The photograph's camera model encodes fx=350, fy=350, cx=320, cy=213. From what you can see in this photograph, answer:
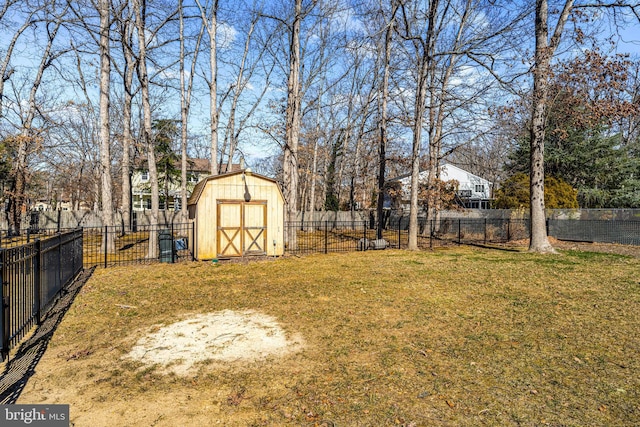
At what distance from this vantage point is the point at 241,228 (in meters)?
13.2

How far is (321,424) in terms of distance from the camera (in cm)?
304

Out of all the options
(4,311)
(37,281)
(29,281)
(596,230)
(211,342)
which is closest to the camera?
(4,311)

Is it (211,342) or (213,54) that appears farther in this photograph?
(213,54)

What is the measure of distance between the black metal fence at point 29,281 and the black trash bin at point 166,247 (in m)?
3.86

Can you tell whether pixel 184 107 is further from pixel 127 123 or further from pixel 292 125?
pixel 292 125

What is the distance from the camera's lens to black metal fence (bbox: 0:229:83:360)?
4.20 meters

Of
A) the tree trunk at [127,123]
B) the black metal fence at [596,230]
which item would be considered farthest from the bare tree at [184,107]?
the black metal fence at [596,230]

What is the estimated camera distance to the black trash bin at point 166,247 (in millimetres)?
12398

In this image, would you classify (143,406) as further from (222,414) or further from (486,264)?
(486,264)

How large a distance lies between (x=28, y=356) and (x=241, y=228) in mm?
8877

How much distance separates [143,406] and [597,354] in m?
5.38

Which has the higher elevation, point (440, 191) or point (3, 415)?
point (440, 191)

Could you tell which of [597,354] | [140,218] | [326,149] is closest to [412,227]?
[597,354]

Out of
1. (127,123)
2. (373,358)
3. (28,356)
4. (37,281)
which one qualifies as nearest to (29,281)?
(37,281)
